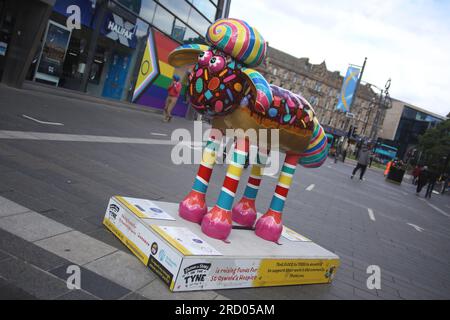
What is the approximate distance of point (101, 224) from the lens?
3635mm

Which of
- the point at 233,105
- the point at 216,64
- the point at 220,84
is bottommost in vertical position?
the point at 233,105

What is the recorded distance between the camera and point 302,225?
20.5ft

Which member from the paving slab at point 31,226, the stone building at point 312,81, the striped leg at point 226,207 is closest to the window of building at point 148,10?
the striped leg at point 226,207

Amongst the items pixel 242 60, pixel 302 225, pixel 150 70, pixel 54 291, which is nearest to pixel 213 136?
pixel 242 60

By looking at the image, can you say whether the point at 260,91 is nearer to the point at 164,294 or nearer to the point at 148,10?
the point at 164,294

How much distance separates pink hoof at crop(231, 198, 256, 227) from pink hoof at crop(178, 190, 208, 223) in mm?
570

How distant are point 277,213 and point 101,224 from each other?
1.76 m

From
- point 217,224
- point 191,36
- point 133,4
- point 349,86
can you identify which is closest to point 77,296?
point 217,224

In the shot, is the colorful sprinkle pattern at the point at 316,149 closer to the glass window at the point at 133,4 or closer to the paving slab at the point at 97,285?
the paving slab at the point at 97,285

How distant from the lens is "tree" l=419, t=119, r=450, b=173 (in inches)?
1728

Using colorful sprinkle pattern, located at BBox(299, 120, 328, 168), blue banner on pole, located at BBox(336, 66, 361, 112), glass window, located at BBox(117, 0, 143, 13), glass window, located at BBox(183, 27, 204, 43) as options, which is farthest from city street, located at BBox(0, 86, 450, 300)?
blue banner on pole, located at BBox(336, 66, 361, 112)

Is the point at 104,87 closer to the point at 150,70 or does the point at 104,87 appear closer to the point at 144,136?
the point at 150,70

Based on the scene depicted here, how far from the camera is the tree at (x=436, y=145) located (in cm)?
4388

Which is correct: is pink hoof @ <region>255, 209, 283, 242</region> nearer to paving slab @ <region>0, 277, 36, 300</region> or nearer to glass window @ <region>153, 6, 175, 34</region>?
paving slab @ <region>0, 277, 36, 300</region>
